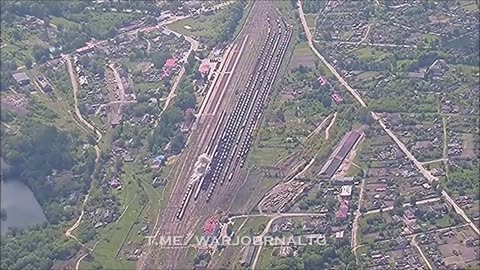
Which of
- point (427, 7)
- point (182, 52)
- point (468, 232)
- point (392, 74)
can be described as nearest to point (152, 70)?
point (182, 52)

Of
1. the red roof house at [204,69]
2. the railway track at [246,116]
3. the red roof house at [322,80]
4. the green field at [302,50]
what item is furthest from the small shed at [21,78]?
the red roof house at [322,80]

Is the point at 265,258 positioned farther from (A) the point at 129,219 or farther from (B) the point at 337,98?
(B) the point at 337,98

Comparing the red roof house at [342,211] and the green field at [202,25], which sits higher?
the green field at [202,25]

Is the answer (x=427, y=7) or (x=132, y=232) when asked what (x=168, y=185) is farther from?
(x=427, y=7)

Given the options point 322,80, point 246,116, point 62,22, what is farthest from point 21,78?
point 322,80

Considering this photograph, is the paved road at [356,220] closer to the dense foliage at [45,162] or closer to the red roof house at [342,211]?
the red roof house at [342,211]

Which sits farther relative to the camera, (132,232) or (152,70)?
(152,70)
